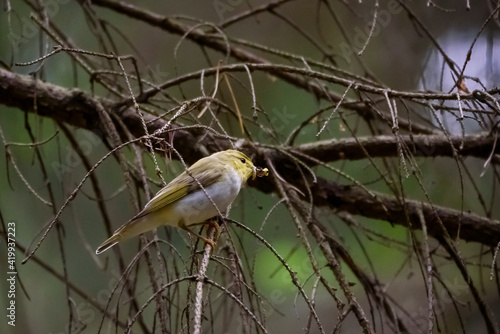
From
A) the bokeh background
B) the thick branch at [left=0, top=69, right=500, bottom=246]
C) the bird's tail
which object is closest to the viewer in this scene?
the bird's tail

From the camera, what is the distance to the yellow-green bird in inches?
63.7

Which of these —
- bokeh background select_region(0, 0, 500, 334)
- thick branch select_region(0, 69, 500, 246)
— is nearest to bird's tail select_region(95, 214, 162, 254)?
thick branch select_region(0, 69, 500, 246)

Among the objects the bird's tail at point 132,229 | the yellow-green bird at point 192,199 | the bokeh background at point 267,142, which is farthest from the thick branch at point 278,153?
the bokeh background at point 267,142

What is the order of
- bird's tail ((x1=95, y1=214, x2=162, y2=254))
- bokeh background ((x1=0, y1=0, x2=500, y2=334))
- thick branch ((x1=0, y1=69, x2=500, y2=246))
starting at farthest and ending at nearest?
bokeh background ((x1=0, y1=0, x2=500, y2=334)), thick branch ((x1=0, y1=69, x2=500, y2=246)), bird's tail ((x1=95, y1=214, x2=162, y2=254))

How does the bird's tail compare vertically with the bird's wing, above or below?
below

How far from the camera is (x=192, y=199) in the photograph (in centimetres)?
166

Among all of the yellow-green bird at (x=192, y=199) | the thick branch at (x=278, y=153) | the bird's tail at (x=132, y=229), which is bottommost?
the bird's tail at (x=132, y=229)

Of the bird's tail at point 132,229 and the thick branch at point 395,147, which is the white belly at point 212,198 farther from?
the thick branch at point 395,147

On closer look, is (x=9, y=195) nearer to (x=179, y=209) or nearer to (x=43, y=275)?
(x=43, y=275)

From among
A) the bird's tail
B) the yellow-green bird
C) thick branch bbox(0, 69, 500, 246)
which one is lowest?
the bird's tail

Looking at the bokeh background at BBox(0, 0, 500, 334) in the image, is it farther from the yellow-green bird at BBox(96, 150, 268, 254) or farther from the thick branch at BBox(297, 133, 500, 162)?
the yellow-green bird at BBox(96, 150, 268, 254)

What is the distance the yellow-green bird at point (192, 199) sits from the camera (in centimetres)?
162

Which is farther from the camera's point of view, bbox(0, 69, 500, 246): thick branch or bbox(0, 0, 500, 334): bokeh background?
bbox(0, 0, 500, 334): bokeh background

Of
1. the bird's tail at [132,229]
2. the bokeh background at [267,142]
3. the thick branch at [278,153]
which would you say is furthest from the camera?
the bokeh background at [267,142]
